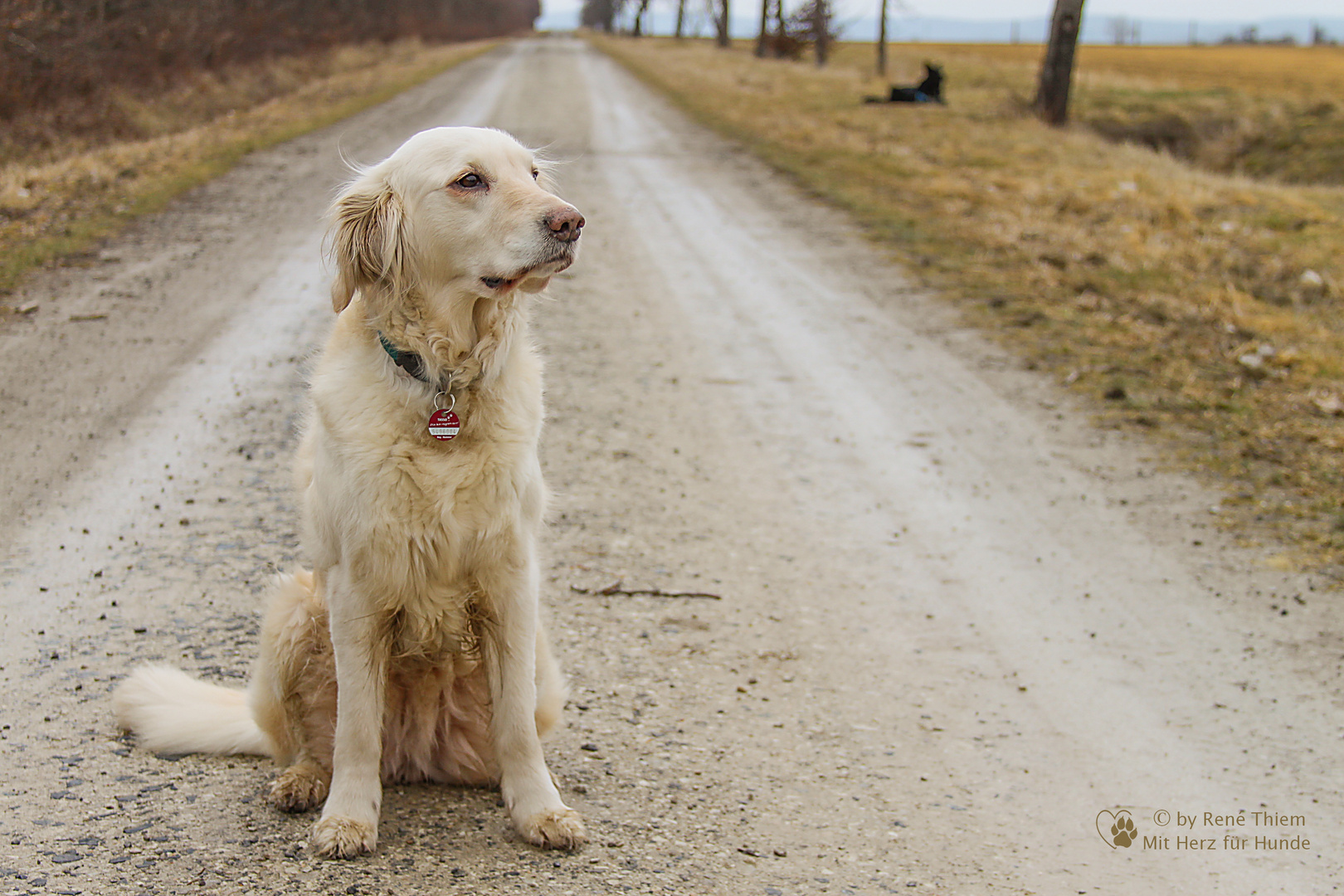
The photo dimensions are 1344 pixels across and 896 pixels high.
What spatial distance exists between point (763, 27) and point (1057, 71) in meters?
26.0

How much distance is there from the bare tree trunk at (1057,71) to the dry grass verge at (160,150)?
41.2ft

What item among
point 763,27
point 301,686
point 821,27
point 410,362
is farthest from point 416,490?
point 763,27

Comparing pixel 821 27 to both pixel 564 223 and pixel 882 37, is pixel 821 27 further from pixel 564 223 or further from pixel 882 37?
pixel 564 223

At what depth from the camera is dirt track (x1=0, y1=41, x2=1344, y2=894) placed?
10.5ft

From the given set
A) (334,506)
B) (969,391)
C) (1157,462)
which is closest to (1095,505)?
(1157,462)

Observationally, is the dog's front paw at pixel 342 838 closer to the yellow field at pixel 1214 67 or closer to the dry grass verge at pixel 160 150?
the dry grass verge at pixel 160 150

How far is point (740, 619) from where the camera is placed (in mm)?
4797

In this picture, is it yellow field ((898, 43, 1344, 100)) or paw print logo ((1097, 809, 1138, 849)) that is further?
yellow field ((898, 43, 1344, 100))

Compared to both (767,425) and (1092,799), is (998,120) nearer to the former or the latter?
(767,425)

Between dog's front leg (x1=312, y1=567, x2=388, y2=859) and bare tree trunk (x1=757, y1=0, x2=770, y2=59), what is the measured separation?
141 ft

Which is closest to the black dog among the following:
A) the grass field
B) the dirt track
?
the grass field

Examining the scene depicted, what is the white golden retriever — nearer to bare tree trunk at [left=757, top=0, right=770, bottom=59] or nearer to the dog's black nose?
the dog's black nose

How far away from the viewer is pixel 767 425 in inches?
278

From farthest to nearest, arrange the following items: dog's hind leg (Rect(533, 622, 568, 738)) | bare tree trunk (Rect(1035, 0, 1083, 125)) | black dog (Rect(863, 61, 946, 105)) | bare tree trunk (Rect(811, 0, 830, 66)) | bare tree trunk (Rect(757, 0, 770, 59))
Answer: bare tree trunk (Rect(757, 0, 770, 59)) → bare tree trunk (Rect(811, 0, 830, 66)) → black dog (Rect(863, 61, 946, 105)) → bare tree trunk (Rect(1035, 0, 1083, 125)) → dog's hind leg (Rect(533, 622, 568, 738))
